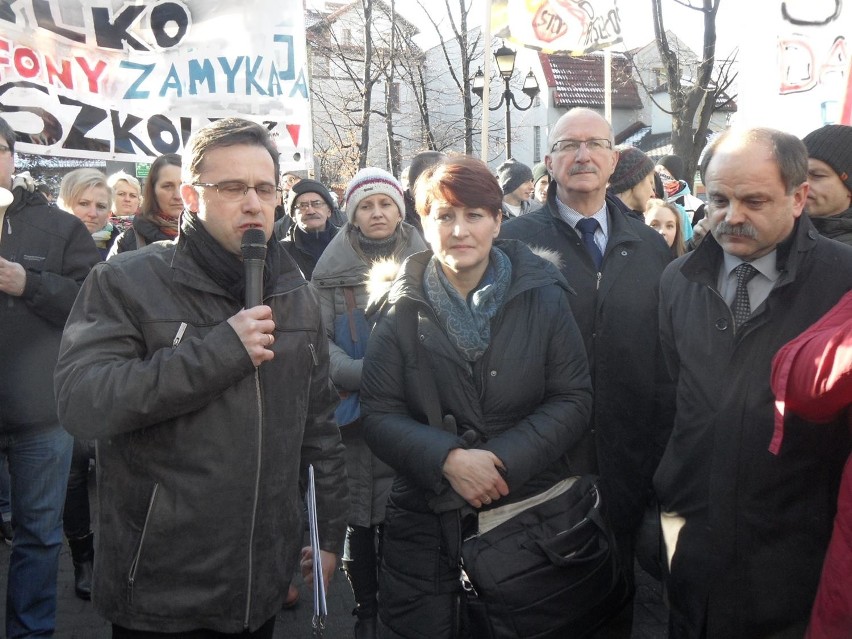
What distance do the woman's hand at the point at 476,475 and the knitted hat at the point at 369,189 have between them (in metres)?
2.17

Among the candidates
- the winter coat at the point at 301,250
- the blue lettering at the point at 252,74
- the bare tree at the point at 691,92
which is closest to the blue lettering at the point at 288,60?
the blue lettering at the point at 252,74

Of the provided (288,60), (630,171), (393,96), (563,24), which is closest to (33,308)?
(288,60)

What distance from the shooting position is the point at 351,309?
4051 millimetres

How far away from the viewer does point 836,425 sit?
2.21 meters

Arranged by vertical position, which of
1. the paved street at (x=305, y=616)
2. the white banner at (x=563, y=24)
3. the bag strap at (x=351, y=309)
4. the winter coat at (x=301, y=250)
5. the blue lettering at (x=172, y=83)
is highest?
the white banner at (x=563, y=24)

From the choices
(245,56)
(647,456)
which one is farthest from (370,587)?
(245,56)

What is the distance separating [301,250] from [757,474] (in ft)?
12.3

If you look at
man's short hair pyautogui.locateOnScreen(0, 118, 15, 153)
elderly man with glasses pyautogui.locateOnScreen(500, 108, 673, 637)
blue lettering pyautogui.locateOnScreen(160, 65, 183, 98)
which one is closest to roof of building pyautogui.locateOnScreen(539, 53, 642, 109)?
blue lettering pyautogui.locateOnScreen(160, 65, 183, 98)

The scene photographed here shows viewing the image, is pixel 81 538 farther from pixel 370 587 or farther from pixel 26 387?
pixel 370 587

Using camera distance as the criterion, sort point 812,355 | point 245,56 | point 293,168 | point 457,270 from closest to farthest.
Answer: point 812,355 < point 457,270 < point 245,56 < point 293,168

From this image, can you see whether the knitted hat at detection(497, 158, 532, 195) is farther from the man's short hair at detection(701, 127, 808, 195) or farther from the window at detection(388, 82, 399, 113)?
the window at detection(388, 82, 399, 113)

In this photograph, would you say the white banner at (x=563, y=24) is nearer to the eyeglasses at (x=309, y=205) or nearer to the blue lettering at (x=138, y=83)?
the eyeglasses at (x=309, y=205)

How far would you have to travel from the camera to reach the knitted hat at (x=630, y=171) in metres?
5.11

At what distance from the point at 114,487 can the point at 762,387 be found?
6.07ft
